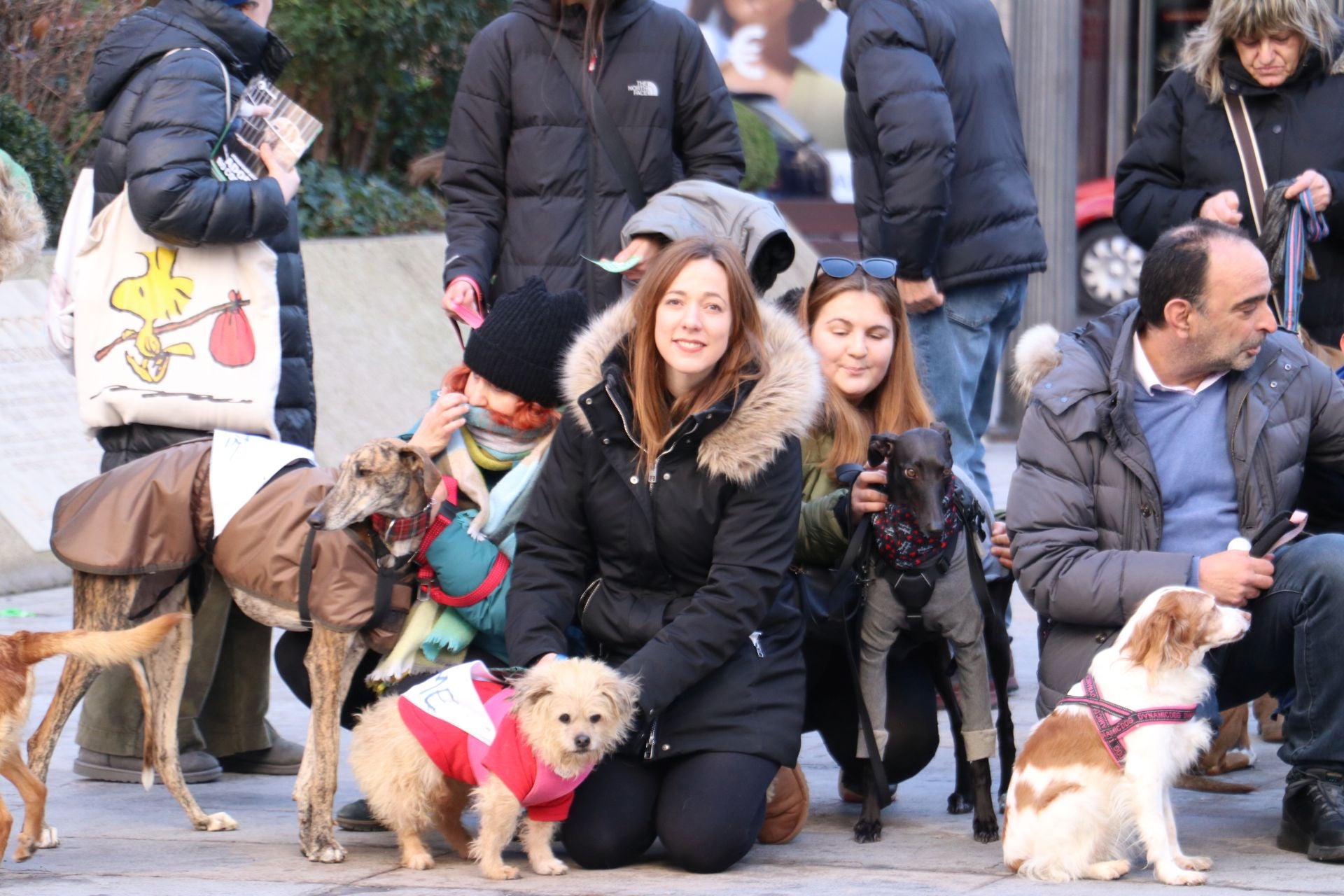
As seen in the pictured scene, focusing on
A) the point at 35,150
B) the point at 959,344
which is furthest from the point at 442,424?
the point at 35,150

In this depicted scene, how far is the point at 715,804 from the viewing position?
4164mm

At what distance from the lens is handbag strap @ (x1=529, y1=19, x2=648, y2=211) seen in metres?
5.40

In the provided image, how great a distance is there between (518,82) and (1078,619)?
2460mm

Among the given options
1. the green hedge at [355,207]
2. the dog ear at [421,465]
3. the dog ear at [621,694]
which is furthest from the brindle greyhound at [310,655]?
the green hedge at [355,207]

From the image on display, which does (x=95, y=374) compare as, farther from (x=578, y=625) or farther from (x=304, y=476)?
(x=578, y=625)

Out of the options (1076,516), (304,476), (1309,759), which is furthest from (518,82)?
(1309,759)

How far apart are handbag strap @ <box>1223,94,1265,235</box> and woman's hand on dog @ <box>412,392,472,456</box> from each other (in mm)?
2780

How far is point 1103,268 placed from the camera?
15.5 meters

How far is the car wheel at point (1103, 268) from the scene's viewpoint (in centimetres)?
1540

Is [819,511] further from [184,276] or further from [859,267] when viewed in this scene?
[184,276]

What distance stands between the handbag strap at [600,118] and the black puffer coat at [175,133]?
902mm

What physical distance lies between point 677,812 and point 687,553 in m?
0.63

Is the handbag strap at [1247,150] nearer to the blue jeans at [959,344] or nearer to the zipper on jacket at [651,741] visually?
the blue jeans at [959,344]

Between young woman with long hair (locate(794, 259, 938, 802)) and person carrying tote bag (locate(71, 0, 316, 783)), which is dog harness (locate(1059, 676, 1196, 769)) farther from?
person carrying tote bag (locate(71, 0, 316, 783))
